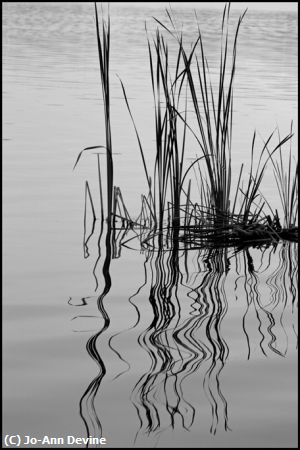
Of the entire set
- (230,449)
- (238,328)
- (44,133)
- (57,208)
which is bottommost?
(230,449)

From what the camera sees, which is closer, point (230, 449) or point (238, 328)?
point (230, 449)

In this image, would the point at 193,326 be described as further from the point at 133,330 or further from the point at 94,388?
the point at 94,388

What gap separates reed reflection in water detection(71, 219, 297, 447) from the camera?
233 cm

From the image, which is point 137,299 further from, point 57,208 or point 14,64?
point 14,64

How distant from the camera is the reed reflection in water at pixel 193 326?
233cm

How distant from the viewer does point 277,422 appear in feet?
7.54

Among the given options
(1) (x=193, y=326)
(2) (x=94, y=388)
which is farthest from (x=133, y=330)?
(2) (x=94, y=388)

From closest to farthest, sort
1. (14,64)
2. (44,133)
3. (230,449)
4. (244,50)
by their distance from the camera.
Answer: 1. (230,449)
2. (44,133)
3. (14,64)
4. (244,50)

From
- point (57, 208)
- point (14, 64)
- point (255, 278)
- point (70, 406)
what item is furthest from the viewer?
point (14, 64)

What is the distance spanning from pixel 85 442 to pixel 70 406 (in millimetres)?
167

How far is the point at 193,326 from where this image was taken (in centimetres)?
296

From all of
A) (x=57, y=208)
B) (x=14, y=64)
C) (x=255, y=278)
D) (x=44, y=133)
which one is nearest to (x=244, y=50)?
(x=14, y=64)

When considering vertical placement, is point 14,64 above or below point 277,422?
above

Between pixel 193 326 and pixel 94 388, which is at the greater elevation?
pixel 193 326
